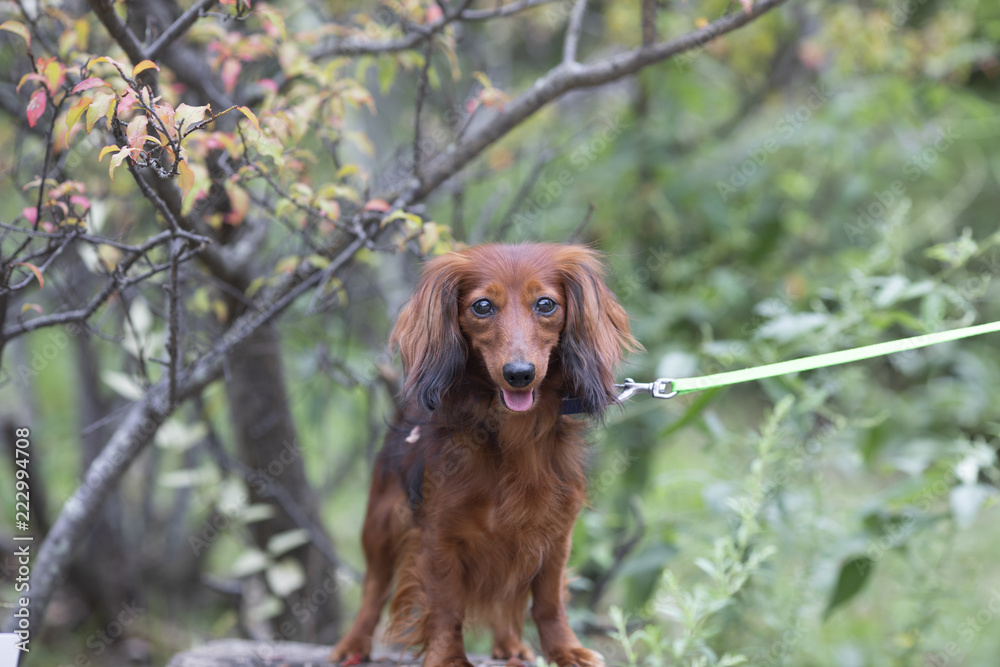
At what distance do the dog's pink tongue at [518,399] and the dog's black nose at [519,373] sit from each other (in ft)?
0.22

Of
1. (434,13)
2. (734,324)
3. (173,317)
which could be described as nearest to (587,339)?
(173,317)

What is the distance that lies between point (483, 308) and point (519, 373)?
0.28 metres

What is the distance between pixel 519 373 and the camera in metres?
2.04

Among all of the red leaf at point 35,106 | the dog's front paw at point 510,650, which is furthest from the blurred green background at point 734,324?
the red leaf at point 35,106

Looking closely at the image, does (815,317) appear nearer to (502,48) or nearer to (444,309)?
(444,309)

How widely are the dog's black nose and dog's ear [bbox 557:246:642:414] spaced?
0.27m

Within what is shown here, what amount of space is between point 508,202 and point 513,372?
4.77 meters

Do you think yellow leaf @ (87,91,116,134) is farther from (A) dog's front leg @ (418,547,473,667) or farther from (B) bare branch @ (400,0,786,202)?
→ (A) dog's front leg @ (418,547,473,667)

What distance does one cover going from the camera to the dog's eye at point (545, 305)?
2.25 metres

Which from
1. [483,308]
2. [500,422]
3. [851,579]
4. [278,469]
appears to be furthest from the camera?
[278,469]

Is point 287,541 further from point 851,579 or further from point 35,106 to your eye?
point 851,579

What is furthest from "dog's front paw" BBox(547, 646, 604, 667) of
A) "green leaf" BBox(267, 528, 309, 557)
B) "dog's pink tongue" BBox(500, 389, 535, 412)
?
"green leaf" BBox(267, 528, 309, 557)

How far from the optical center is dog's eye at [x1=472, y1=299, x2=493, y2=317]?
7.33 feet

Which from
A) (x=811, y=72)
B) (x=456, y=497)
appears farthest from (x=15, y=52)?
(x=811, y=72)
